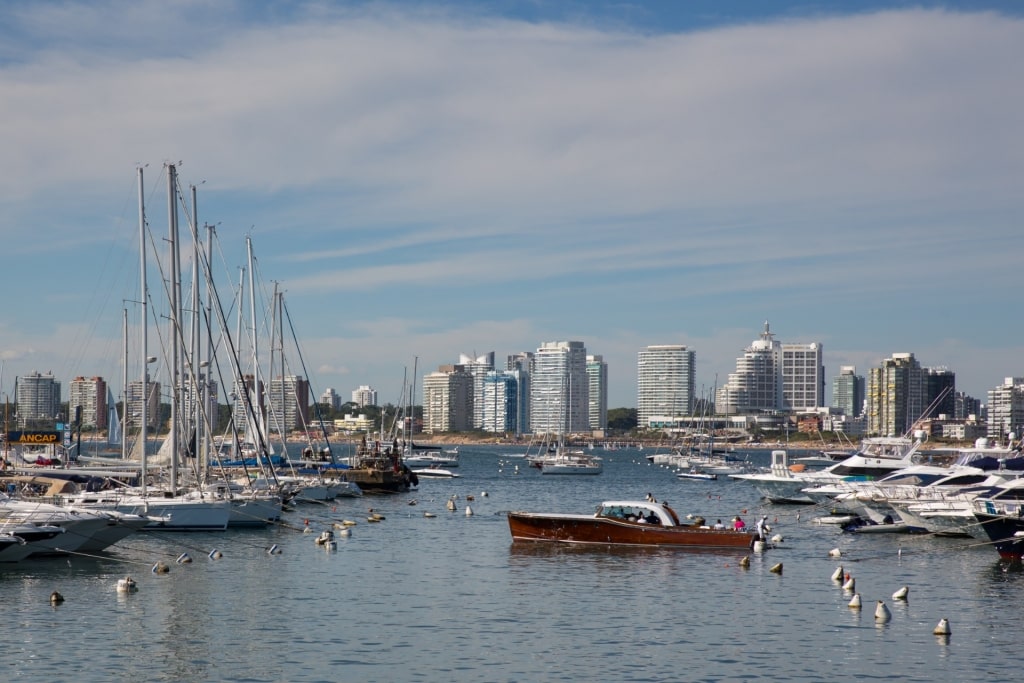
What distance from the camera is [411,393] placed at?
6462 inches

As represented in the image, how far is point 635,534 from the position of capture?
55938 mm

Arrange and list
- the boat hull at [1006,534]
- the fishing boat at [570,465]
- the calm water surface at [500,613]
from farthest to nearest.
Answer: the fishing boat at [570,465] < the boat hull at [1006,534] < the calm water surface at [500,613]

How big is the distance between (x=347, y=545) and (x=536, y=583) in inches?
664

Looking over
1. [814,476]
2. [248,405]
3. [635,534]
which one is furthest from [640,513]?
[814,476]

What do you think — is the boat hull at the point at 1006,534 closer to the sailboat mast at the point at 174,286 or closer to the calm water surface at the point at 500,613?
the calm water surface at the point at 500,613

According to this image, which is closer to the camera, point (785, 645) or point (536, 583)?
point (785, 645)

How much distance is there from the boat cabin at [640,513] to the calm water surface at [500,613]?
74.2 inches

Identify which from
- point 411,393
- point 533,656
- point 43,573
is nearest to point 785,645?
point 533,656

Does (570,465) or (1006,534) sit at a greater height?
(1006,534)

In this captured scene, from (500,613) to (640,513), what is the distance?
1903 centimetres

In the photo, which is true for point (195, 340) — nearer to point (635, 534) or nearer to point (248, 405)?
point (248, 405)

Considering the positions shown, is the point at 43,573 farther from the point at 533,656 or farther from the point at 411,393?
the point at 411,393

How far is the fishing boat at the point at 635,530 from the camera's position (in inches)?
2192

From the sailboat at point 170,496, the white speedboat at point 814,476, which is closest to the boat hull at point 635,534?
the sailboat at point 170,496
